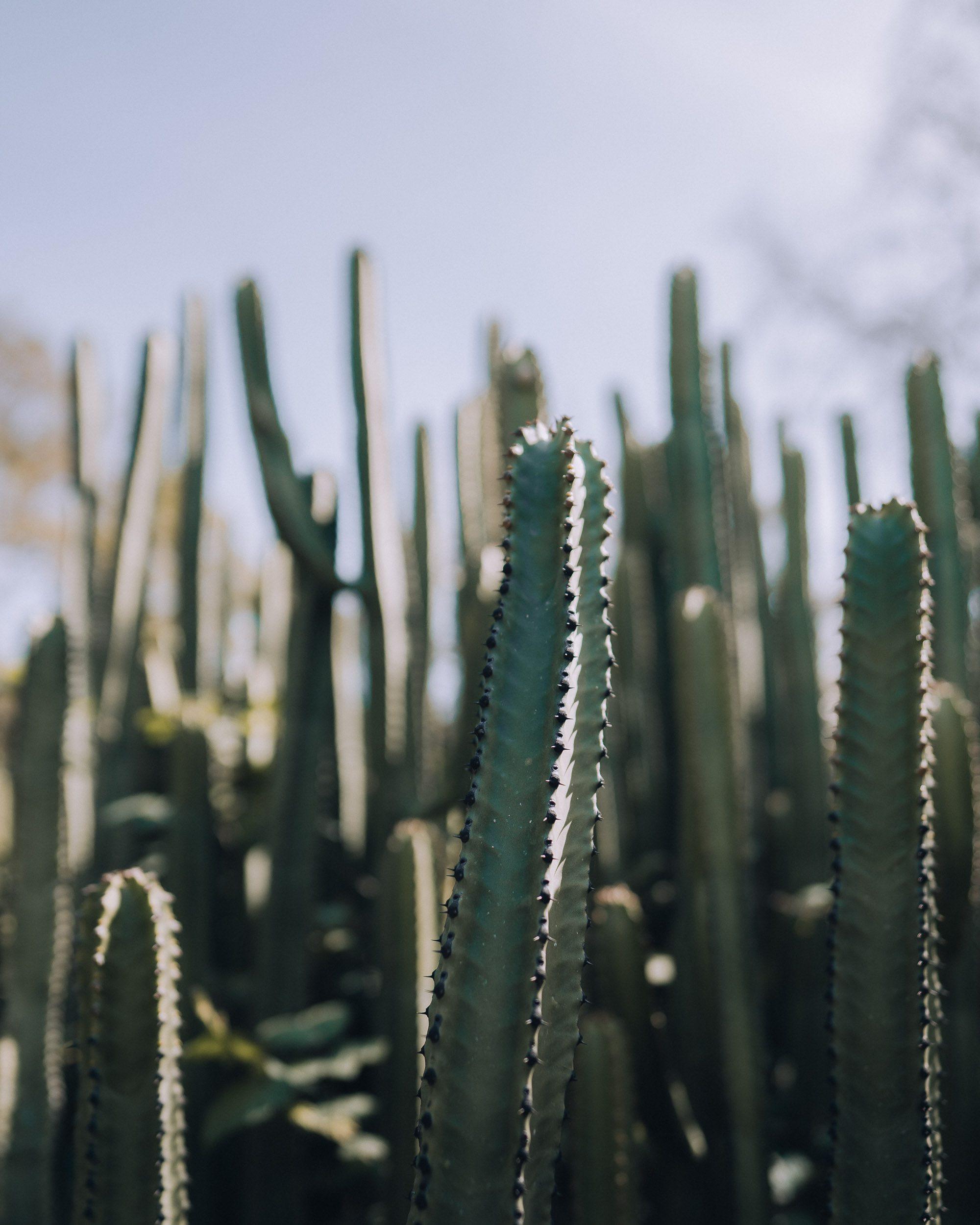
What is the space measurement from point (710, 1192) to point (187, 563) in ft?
8.57

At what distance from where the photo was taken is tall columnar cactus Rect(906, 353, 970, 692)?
2457 millimetres

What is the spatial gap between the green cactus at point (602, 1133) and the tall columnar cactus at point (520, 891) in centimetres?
66

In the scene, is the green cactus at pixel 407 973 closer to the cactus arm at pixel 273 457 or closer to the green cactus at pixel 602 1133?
the green cactus at pixel 602 1133

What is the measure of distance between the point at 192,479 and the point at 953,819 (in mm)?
2809

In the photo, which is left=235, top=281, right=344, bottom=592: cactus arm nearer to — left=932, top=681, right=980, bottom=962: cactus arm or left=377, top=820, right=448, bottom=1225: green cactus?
left=377, top=820, right=448, bottom=1225: green cactus

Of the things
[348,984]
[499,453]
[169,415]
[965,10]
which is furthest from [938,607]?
[965,10]

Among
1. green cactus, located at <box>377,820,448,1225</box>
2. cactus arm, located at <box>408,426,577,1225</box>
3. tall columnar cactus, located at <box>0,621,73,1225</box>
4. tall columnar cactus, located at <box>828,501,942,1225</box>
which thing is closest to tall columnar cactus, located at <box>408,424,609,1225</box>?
cactus arm, located at <box>408,426,577,1225</box>

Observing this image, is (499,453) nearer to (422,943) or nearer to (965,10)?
(422,943)

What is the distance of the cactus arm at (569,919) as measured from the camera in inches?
46.6

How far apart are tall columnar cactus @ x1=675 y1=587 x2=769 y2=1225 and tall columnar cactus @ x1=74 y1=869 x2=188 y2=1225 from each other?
117 centimetres

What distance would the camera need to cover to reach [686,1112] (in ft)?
7.59

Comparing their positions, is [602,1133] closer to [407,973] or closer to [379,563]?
[407,973]

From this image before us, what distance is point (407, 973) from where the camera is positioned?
6.70 ft

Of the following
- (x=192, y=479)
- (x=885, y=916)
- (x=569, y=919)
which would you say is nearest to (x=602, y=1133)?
(x=885, y=916)
